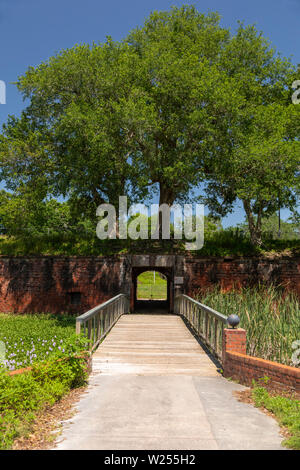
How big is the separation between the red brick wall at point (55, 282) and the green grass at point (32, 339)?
1.56 meters

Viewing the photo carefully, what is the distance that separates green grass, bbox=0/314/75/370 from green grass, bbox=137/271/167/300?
58.7 ft

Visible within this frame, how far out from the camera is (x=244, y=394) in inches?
242

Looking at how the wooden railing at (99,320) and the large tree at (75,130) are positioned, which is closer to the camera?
the wooden railing at (99,320)

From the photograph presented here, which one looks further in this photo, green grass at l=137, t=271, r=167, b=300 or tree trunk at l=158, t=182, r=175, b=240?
green grass at l=137, t=271, r=167, b=300

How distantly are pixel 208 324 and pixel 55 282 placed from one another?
11.7 meters

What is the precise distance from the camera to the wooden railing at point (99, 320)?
7.42 m

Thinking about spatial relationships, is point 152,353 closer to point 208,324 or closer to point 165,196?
point 208,324

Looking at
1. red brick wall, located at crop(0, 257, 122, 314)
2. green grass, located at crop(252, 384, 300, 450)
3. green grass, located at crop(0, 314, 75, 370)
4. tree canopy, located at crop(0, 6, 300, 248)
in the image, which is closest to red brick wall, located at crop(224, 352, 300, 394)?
green grass, located at crop(252, 384, 300, 450)

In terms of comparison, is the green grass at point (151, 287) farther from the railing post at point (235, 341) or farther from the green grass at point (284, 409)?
the green grass at point (284, 409)

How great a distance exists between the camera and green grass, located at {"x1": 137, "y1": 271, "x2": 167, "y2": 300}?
35188mm

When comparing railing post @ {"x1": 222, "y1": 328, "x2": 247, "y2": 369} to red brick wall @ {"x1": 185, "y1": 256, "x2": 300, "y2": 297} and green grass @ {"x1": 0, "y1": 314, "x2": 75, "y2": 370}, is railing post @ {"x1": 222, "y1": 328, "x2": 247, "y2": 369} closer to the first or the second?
green grass @ {"x1": 0, "y1": 314, "x2": 75, "y2": 370}

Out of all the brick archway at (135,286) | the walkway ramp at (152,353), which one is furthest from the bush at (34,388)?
the brick archway at (135,286)
